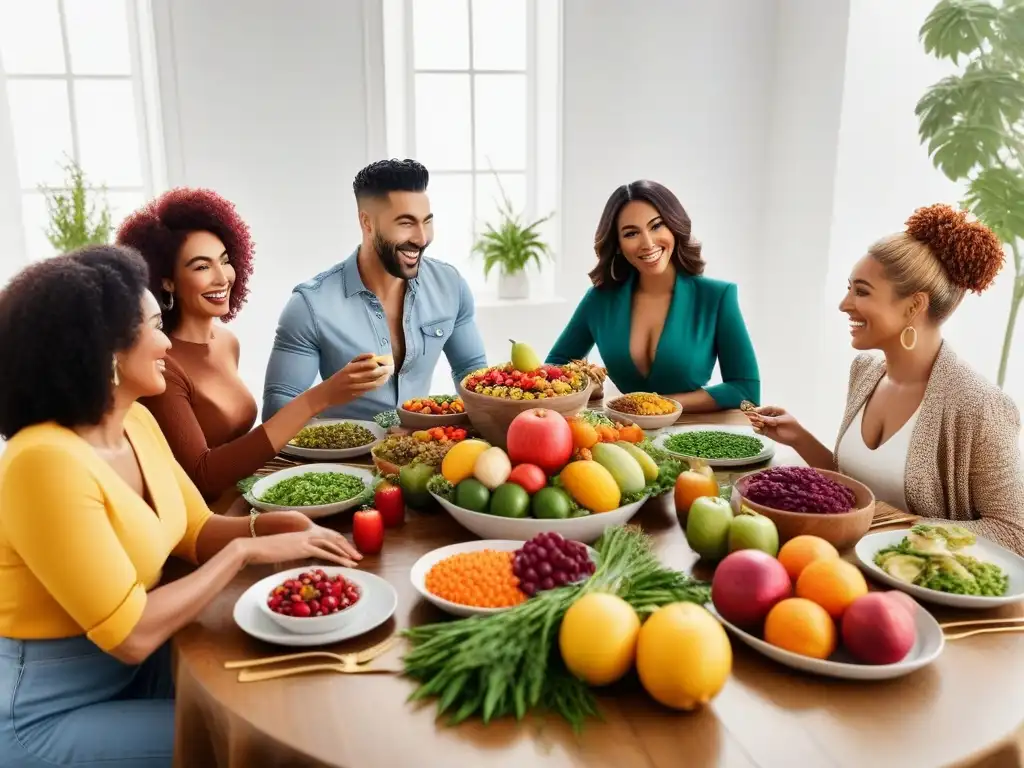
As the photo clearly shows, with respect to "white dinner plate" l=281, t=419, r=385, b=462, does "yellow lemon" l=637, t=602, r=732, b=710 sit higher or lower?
higher

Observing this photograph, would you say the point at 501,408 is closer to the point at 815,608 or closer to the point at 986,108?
the point at 815,608

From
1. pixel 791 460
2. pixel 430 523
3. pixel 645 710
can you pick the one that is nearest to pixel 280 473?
pixel 430 523

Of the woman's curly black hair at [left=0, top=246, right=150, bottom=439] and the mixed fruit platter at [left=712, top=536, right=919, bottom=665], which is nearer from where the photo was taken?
the mixed fruit platter at [left=712, top=536, right=919, bottom=665]

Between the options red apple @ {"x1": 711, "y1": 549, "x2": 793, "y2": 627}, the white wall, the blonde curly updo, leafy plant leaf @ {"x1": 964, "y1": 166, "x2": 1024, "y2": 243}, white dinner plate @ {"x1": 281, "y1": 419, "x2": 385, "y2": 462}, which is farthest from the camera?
the white wall

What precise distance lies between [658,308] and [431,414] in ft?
3.85

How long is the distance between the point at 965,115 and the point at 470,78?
99.2 inches

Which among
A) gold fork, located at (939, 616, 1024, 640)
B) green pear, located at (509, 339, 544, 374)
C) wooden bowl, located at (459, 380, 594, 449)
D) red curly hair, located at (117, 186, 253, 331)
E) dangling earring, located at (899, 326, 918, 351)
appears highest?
red curly hair, located at (117, 186, 253, 331)

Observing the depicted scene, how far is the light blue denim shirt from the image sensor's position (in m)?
2.79

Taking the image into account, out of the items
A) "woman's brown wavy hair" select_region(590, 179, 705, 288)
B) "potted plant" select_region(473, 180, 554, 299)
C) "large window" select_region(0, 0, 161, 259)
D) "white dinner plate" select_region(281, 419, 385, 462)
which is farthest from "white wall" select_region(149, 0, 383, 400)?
"white dinner plate" select_region(281, 419, 385, 462)

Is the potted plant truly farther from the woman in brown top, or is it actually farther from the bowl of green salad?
the bowl of green salad

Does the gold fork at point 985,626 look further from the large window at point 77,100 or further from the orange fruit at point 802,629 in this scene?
the large window at point 77,100

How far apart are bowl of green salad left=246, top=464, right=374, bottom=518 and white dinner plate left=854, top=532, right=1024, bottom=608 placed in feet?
3.30

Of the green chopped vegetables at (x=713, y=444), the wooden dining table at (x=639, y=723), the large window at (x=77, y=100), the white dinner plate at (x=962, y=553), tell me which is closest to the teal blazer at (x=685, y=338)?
the green chopped vegetables at (x=713, y=444)

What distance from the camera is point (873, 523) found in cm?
172
